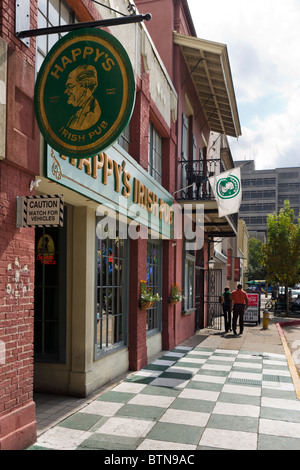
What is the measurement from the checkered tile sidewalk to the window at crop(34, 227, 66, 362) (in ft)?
3.93

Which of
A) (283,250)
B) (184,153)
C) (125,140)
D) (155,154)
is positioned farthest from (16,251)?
(283,250)

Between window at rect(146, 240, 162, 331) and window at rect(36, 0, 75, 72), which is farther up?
window at rect(36, 0, 75, 72)

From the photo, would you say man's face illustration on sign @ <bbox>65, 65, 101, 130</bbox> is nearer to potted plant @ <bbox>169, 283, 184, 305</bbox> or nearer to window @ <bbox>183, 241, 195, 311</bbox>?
potted plant @ <bbox>169, 283, 184, 305</bbox>

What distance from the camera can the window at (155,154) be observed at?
36.3 ft

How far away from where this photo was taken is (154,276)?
11.5 metres

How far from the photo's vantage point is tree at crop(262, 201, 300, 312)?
25922 millimetres

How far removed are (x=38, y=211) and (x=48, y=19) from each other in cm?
289

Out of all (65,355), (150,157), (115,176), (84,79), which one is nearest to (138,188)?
(115,176)

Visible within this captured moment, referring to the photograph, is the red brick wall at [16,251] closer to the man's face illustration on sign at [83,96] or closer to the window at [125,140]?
the man's face illustration on sign at [83,96]

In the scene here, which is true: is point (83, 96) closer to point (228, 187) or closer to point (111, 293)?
point (111, 293)

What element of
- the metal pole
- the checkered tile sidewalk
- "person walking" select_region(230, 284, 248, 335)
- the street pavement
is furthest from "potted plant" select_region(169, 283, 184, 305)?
the metal pole

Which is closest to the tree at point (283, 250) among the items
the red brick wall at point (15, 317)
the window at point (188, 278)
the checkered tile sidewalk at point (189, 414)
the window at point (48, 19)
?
the window at point (188, 278)

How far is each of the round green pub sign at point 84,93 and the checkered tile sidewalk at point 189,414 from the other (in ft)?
11.1
